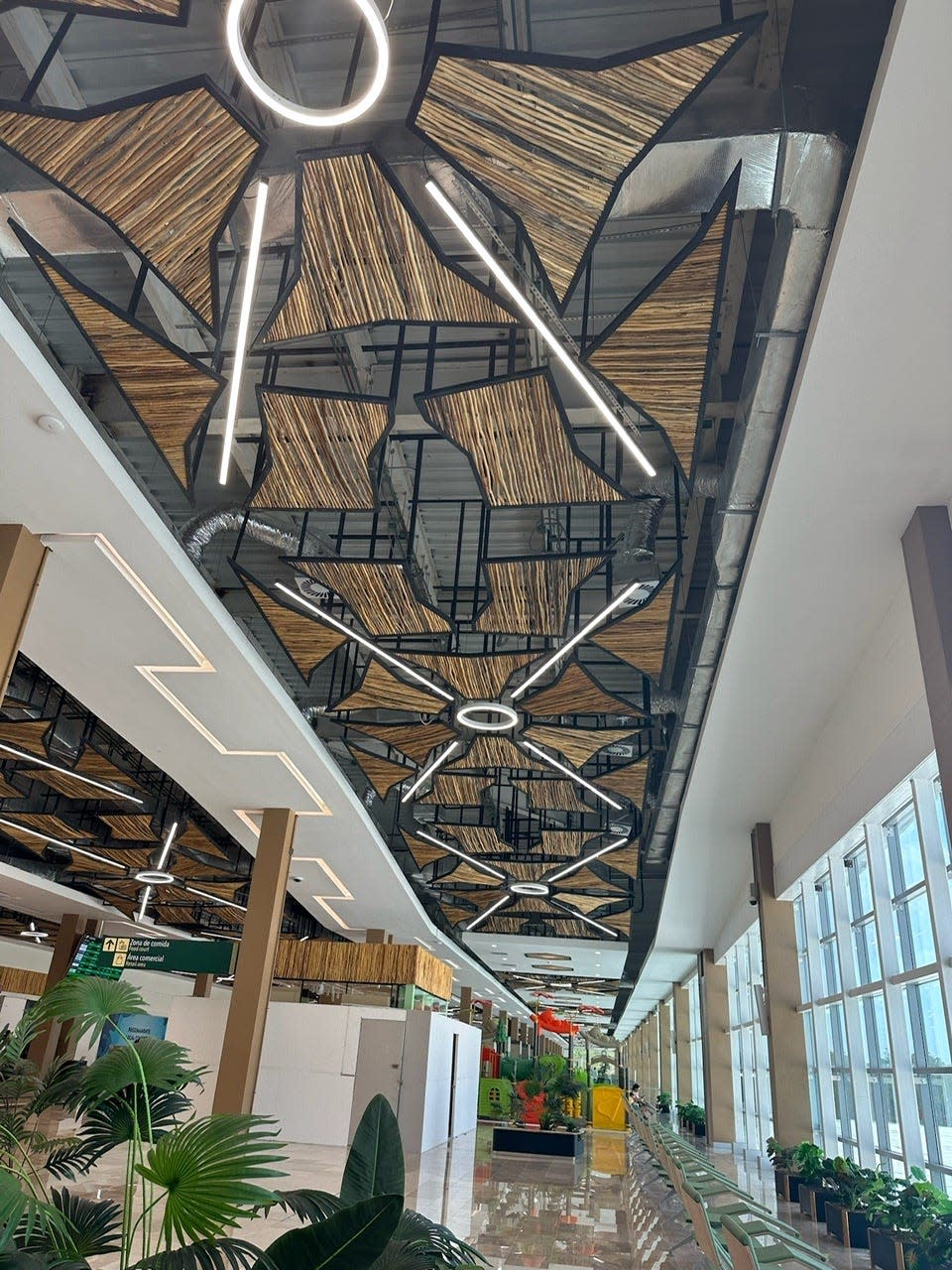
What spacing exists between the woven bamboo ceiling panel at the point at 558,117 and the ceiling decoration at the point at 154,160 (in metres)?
0.88

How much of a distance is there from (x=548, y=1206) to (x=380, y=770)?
5001 mm

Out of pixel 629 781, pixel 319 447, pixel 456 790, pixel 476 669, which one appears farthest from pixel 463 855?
pixel 319 447

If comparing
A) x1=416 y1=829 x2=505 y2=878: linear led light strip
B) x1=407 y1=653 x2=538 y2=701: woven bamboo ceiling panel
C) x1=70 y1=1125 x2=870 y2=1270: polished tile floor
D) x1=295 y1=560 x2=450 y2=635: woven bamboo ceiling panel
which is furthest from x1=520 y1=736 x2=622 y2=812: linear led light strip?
x1=70 y1=1125 x2=870 y2=1270: polished tile floor

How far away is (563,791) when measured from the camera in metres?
12.4

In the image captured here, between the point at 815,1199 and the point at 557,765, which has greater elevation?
the point at 557,765

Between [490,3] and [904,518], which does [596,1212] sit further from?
[490,3]

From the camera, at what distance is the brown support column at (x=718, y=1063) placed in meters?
20.1

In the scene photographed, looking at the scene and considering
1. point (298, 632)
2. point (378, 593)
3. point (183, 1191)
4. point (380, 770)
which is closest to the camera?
point (183, 1191)

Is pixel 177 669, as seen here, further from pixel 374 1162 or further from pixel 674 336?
pixel 374 1162

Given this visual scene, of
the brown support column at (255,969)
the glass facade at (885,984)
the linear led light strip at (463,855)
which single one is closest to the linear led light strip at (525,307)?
the glass facade at (885,984)

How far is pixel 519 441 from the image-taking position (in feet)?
18.1

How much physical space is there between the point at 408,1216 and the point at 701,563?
679 cm

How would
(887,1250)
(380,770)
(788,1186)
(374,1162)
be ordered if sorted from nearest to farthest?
(374,1162)
(887,1250)
(788,1186)
(380,770)

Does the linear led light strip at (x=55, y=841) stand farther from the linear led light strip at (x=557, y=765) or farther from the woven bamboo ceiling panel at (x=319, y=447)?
the woven bamboo ceiling panel at (x=319, y=447)
